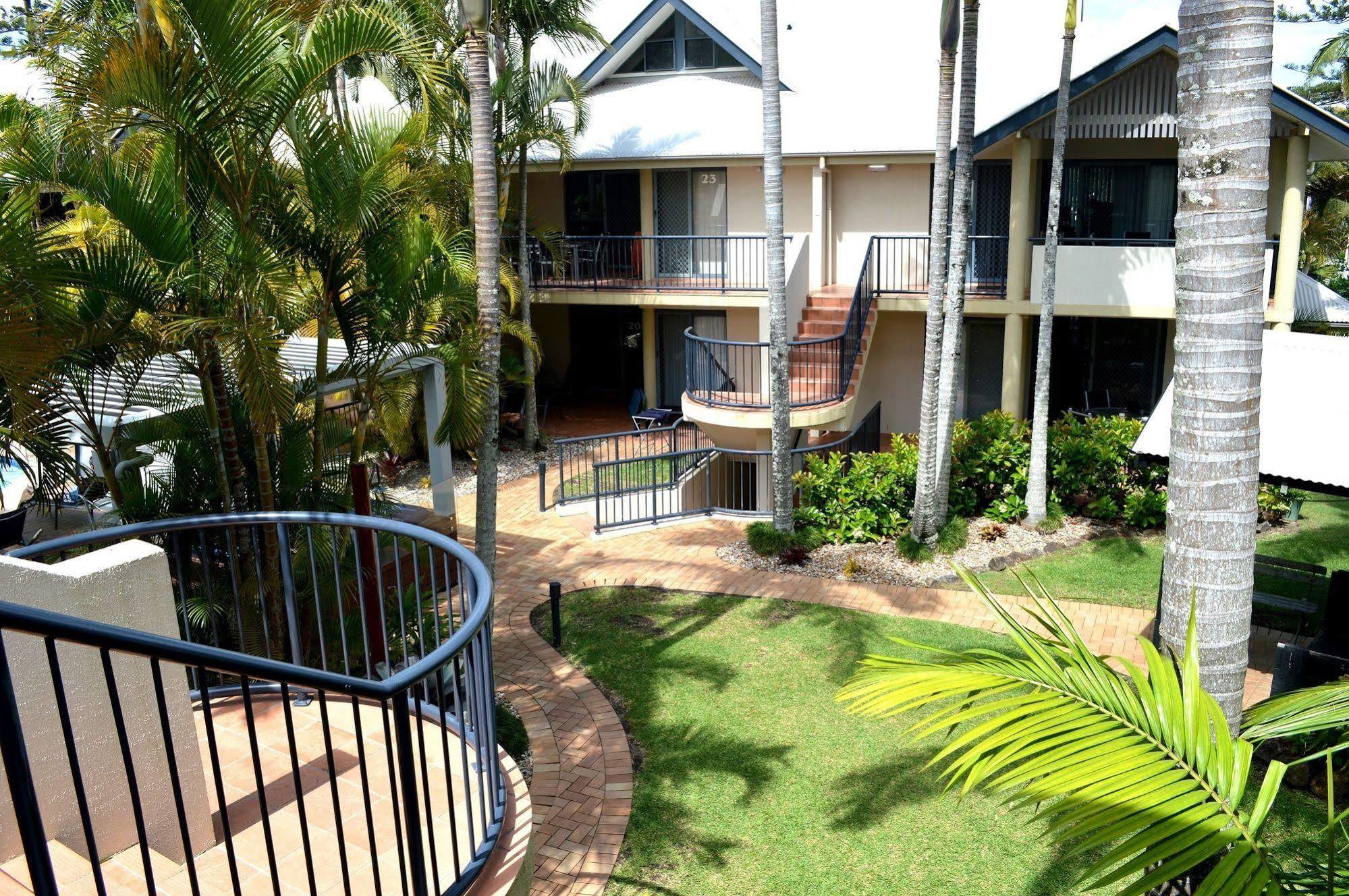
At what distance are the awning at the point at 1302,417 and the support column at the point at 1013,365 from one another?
6.61 metres

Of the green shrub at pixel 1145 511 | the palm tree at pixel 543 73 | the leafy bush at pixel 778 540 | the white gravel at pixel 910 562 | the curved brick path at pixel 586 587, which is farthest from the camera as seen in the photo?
the palm tree at pixel 543 73

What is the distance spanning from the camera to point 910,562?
43.1 ft

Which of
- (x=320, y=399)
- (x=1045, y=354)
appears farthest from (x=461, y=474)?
(x=320, y=399)

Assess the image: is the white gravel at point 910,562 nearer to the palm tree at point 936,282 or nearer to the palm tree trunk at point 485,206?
the palm tree at point 936,282

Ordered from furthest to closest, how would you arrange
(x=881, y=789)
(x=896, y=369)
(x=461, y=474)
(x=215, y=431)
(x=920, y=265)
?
1. (x=896, y=369)
2. (x=920, y=265)
3. (x=461, y=474)
4. (x=881, y=789)
5. (x=215, y=431)

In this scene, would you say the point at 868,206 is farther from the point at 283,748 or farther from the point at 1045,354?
the point at 283,748

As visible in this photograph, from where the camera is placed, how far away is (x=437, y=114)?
14891 millimetres

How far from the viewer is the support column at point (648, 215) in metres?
20.9

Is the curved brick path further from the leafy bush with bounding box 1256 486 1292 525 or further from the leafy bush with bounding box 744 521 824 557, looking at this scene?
the leafy bush with bounding box 1256 486 1292 525

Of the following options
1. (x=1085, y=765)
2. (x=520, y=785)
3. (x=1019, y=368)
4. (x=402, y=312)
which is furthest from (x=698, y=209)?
(x=1085, y=765)

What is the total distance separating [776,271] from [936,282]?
1.91 metres

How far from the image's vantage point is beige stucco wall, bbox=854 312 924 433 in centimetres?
2006

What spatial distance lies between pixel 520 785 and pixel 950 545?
377 inches

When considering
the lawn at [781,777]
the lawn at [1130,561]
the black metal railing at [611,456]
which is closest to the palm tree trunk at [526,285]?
the black metal railing at [611,456]
